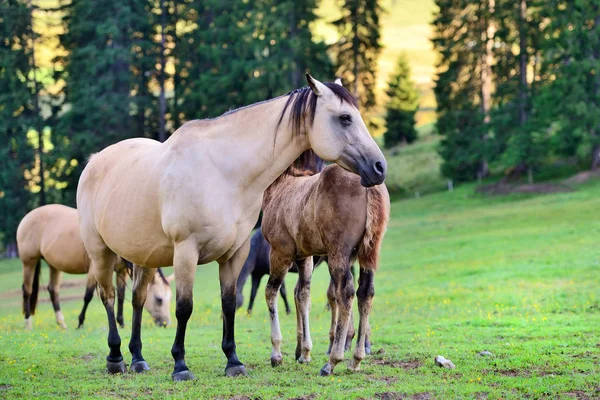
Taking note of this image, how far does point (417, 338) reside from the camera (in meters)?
10.1

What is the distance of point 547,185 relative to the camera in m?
39.3

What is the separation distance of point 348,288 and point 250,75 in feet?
130

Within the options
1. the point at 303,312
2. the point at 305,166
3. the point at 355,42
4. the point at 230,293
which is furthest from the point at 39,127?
the point at 230,293

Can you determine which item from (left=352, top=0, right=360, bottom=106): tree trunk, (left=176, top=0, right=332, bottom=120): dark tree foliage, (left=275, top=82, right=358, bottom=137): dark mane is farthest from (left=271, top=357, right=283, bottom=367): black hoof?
(left=352, top=0, right=360, bottom=106): tree trunk

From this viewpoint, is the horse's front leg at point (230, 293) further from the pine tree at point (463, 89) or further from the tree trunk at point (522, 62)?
the pine tree at point (463, 89)

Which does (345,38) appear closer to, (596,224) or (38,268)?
(596,224)

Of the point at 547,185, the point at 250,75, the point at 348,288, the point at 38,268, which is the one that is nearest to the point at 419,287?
the point at 38,268

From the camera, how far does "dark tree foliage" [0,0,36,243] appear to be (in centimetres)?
3966

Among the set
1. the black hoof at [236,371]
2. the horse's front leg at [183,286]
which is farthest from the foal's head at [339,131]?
the black hoof at [236,371]

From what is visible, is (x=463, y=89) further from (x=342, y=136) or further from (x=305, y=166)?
(x=342, y=136)

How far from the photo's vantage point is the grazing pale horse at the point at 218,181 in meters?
6.89

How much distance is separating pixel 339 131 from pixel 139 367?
130 inches

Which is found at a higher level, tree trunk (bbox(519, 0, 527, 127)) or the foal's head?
tree trunk (bbox(519, 0, 527, 127))

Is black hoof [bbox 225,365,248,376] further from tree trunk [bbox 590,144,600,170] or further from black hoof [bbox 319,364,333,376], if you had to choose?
tree trunk [bbox 590,144,600,170]
